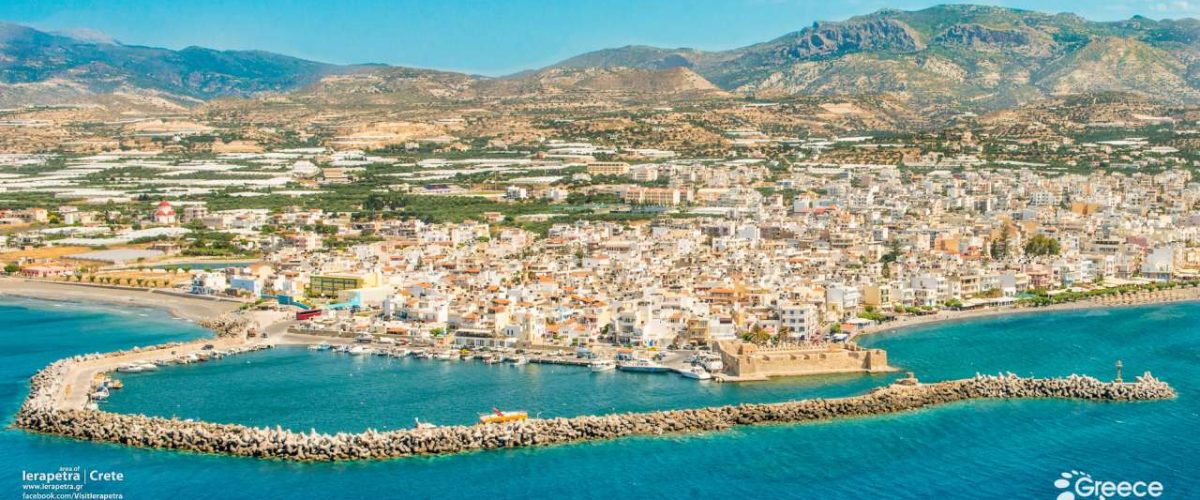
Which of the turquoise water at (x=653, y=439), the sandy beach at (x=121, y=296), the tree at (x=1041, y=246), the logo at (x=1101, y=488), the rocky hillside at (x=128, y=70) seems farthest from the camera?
the rocky hillside at (x=128, y=70)

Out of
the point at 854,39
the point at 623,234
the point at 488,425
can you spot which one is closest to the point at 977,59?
the point at 854,39

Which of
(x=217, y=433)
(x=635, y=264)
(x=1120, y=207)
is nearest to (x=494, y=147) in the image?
(x=1120, y=207)

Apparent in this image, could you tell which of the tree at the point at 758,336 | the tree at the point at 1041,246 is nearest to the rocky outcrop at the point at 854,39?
the tree at the point at 1041,246

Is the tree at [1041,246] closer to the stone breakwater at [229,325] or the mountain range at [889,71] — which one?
the stone breakwater at [229,325]

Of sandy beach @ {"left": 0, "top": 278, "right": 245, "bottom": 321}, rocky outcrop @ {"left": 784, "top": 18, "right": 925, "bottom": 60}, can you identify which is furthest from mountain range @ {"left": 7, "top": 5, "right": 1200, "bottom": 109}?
sandy beach @ {"left": 0, "top": 278, "right": 245, "bottom": 321}

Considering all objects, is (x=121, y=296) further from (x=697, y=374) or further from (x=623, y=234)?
(x=697, y=374)

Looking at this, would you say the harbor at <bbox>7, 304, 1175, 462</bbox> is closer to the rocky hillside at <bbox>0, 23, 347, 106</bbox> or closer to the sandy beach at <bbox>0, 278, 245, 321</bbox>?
the sandy beach at <bbox>0, 278, 245, 321</bbox>
